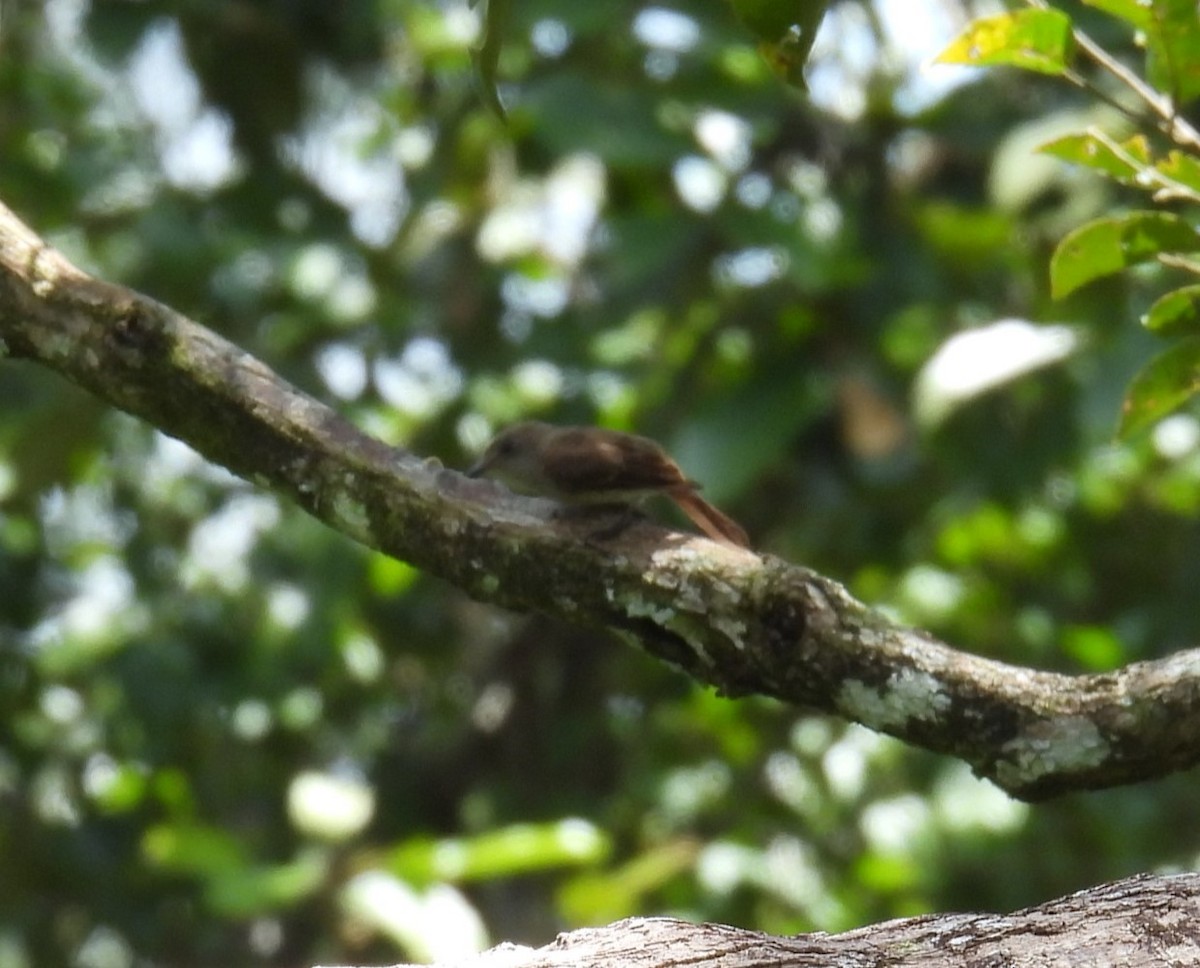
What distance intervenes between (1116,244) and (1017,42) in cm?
36

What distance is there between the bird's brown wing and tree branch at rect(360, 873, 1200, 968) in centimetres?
136

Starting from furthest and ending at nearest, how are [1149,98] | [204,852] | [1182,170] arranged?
[204,852] < [1149,98] < [1182,170]

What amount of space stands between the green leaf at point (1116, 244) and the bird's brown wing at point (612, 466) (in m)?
1.11

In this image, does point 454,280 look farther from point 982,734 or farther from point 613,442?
point 982,734

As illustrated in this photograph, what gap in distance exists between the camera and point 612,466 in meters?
3.70

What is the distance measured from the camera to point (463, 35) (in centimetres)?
725

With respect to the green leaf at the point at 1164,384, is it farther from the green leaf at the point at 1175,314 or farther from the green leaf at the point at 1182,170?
the green leaf at the point at 1182,170

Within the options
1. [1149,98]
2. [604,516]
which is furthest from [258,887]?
[1149,98]

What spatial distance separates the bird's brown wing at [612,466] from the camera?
3.67m

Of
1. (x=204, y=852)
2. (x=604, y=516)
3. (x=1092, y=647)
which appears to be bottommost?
(x=604, y=516)

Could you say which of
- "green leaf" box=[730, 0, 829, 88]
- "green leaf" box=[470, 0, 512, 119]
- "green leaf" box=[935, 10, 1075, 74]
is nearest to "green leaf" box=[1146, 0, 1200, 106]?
"green leaf" box=[935, 10, 1075, 74]

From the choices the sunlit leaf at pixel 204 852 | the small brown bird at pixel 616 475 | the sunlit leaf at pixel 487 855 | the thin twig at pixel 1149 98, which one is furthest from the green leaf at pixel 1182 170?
the sunlit leaf at pixel 204 852

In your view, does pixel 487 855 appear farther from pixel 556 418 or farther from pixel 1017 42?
pixel 1017 42

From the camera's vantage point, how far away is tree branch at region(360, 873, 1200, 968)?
2.32 meters
